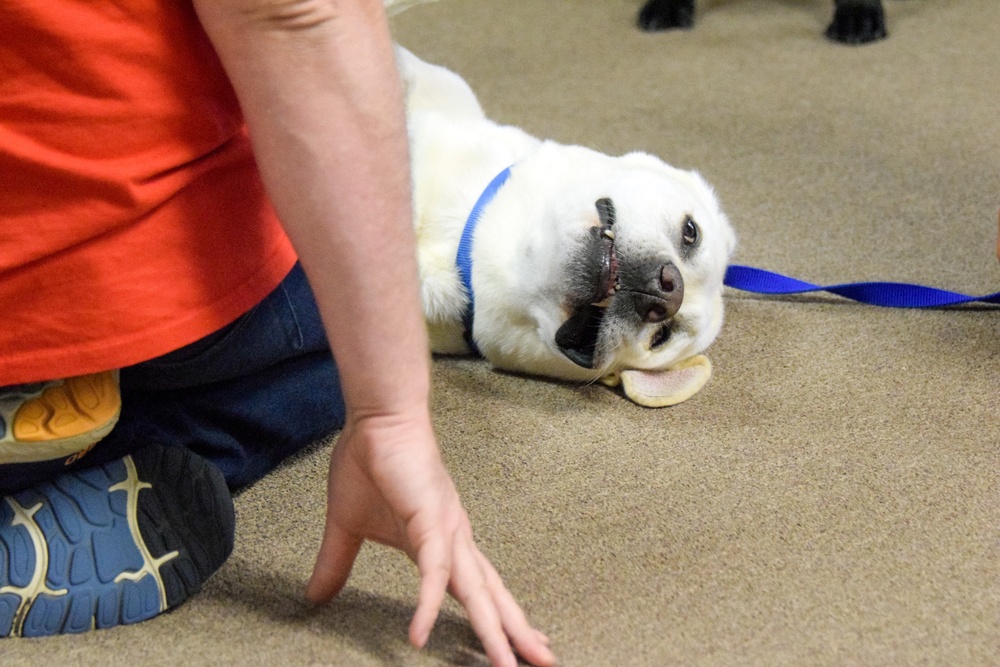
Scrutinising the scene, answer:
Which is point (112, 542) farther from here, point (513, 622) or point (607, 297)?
point (607, 297)

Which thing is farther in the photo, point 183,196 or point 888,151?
point 888,151

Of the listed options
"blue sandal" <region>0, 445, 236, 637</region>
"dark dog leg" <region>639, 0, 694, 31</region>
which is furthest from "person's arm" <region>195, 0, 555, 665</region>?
"dark dog leg" <region>639, 0, 694, 31</region>

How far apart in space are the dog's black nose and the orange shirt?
70cm

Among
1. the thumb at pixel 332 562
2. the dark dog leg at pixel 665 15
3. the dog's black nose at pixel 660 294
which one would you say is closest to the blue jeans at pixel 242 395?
the thumb at pixel 332 562

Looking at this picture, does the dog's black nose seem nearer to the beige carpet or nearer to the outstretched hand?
the beige carpet

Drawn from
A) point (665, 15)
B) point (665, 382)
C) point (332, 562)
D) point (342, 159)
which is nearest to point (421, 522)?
point (332, 562)

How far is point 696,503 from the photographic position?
122 cm

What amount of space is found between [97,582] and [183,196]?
430 mm

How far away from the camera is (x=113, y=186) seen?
903 mm

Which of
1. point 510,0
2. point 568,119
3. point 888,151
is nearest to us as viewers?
point 888,151

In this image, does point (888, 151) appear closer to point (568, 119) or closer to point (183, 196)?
point (568, 119)

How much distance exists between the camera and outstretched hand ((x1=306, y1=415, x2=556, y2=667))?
815 millimetres

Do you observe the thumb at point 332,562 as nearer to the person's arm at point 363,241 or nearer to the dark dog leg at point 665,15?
the person's arm at point 363,241

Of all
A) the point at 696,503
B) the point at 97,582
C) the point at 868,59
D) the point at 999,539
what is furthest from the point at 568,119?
the point at 97,582
